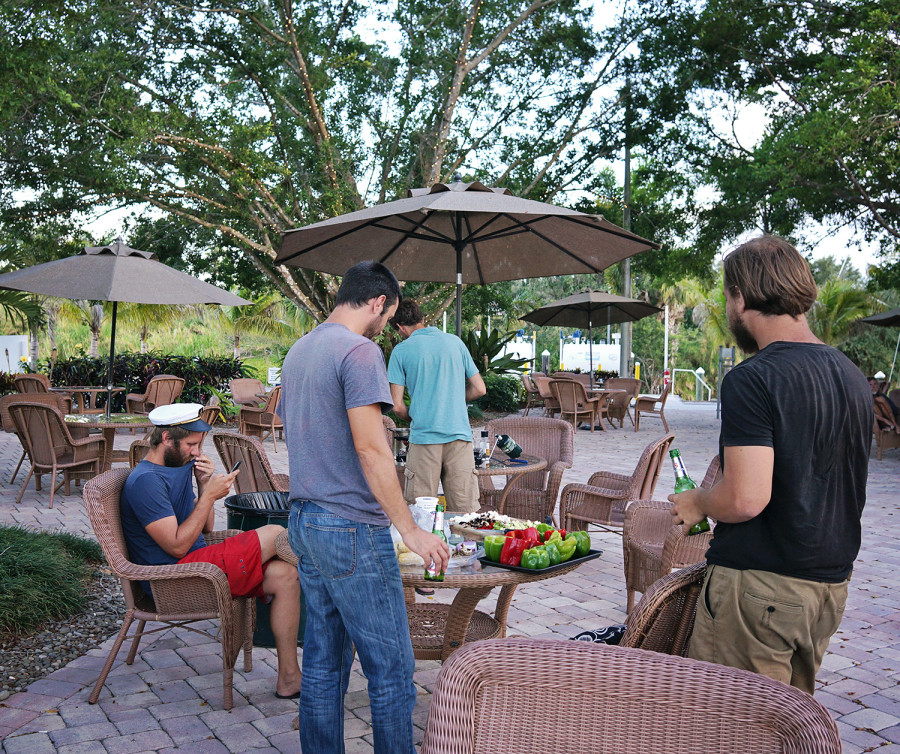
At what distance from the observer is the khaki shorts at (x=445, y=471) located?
507cm

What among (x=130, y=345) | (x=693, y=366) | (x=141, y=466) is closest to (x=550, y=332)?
(x=693, y=366)

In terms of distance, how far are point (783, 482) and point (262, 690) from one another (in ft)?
8.65

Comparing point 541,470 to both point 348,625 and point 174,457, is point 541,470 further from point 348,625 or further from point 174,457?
point 348,625

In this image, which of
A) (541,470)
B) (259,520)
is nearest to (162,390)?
(541,470)

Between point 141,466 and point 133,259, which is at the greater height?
point 133,259

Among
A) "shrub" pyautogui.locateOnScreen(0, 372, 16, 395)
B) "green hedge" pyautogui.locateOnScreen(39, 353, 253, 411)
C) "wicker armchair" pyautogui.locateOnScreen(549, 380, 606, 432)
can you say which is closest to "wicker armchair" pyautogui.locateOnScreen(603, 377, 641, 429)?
"wicker armchair" pyautogui.locateOnScreen(549, 380, 606, 432)

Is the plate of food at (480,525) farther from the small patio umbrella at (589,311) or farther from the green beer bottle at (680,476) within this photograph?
the small patio umbrella at (589,311)

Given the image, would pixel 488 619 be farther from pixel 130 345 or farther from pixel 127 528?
pixel 130 345

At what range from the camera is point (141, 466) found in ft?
12.1

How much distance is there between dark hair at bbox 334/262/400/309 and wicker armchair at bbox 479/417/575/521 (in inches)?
141

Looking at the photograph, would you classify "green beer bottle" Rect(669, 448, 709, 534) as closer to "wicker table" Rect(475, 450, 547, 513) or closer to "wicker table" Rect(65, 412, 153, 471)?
"wicker table" Rect(475, 450, 547, 513)

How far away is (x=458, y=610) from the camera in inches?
138

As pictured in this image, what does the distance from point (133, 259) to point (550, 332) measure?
187 feet

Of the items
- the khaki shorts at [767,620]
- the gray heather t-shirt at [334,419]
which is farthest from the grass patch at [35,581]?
the khaki shorts at [767,620]
